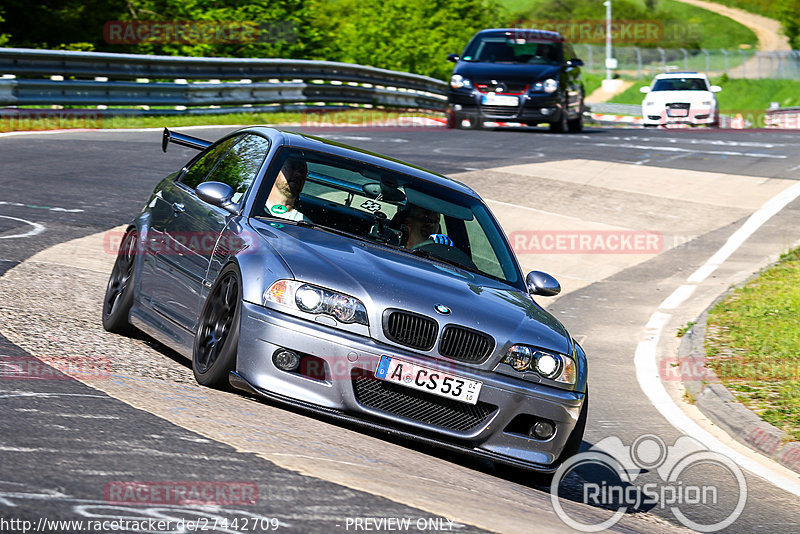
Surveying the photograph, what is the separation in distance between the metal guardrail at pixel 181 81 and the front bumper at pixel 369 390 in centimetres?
1456

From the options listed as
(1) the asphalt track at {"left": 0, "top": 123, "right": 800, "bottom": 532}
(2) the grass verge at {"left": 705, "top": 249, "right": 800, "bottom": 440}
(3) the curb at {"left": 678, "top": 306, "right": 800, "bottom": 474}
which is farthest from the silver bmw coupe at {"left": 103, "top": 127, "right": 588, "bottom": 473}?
(2) the grass verge at {"left": 705, "top": 249, "right": 800, "bottom": 440}

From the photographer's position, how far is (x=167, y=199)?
767cm

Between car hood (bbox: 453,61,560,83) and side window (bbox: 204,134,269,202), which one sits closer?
side window (bbox: 204,134,269,202)

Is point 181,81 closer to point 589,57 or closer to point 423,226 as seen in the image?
point 423,226

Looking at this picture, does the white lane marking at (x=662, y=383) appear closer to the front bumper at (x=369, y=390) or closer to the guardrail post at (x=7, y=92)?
the front bumper at (x=369, y=390)

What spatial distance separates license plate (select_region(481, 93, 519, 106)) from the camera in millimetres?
23016

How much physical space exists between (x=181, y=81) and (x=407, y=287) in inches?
713

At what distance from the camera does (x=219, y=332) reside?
6.04m

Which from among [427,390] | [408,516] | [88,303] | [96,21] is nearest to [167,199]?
[88,303]

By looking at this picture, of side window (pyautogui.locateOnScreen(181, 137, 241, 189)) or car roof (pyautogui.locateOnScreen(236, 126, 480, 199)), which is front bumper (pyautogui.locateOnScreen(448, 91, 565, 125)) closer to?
side window (pyautogui.locateOnScreen(181, 137, 241, 189))

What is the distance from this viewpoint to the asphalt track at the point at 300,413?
434cm

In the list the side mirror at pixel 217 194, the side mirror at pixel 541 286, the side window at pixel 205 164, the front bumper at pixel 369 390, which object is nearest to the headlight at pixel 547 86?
the side window at pixel 205 164

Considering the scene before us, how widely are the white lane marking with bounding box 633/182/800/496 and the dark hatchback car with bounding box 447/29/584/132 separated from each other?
799 centimetres

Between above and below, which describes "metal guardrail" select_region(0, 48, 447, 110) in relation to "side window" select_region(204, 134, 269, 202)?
below
